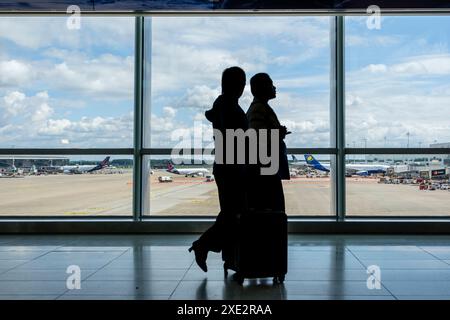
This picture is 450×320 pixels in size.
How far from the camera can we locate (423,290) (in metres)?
3.29

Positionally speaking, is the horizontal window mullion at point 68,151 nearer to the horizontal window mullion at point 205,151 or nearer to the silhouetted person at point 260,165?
the horizontal window mullion at point 205,151

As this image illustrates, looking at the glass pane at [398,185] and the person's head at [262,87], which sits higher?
the person's head at [262,87]

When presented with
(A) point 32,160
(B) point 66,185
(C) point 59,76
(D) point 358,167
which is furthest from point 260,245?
(C) point 59,76

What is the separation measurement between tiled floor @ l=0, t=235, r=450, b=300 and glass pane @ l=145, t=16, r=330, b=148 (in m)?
1.71

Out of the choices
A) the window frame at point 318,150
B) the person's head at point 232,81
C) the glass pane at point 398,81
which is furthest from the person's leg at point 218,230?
the glass pane at point 398,81

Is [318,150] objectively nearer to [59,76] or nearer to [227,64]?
[227,64]

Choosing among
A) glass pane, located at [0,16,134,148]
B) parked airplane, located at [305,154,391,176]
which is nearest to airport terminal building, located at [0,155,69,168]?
glass pane, located at [0,16,134,148]

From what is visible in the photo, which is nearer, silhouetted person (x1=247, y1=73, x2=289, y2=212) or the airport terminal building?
silhouetted person (x1=247, y1=73, x2=289, y2=212)

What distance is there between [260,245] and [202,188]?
2.84 m

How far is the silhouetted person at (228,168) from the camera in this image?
362cm

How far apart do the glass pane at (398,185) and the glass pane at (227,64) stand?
882 mm

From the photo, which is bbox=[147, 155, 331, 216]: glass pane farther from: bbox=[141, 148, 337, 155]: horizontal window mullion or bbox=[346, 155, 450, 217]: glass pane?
bbox=[346, 155, 450, 217]: glass pane

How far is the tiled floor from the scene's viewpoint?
10.6ft

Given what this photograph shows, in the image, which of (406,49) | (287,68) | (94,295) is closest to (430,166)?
(406,49)
